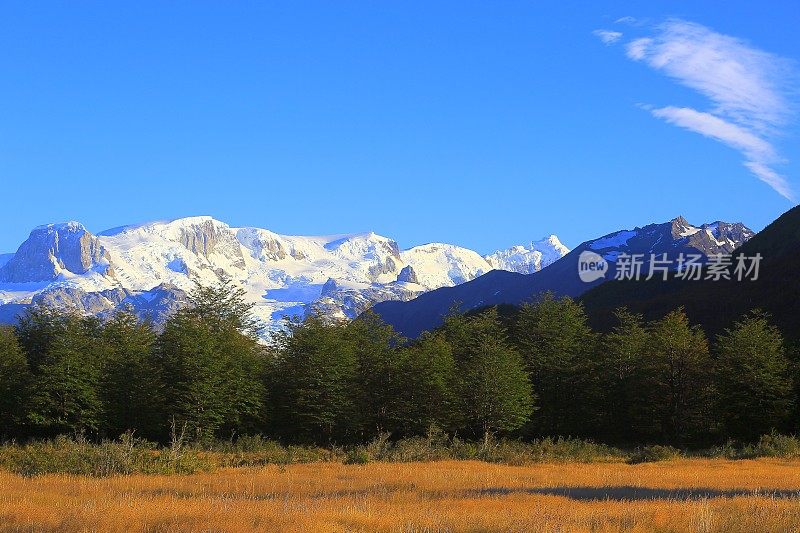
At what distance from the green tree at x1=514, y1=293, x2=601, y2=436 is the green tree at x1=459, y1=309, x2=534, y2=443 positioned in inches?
287

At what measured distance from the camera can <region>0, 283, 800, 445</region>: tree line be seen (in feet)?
183

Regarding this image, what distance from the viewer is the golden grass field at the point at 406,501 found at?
47.7 feet

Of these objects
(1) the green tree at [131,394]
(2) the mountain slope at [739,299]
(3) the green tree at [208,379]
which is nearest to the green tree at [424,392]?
(3) the green tree at [208,379]

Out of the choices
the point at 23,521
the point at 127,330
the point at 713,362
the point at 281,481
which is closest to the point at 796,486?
the point at 281,481

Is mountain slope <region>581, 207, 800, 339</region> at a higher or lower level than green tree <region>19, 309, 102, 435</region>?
higher

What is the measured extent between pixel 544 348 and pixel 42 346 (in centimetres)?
4539

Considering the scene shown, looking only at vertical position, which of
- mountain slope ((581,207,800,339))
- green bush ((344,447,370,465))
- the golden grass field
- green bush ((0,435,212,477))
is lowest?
green bush ((344,447,370,465))

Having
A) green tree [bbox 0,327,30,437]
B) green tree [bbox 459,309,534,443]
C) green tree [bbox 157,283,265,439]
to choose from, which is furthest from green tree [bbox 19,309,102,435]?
green tree [bbox 459,309,534,443]

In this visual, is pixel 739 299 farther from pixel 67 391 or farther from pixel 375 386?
pixel 67 391

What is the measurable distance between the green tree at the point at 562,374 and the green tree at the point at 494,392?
23.9 feet

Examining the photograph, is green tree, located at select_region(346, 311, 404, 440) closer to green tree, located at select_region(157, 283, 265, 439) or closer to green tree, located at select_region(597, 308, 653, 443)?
green tree, located at select_region(157, 283, 265, 439)

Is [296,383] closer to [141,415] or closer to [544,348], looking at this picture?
[141,415]

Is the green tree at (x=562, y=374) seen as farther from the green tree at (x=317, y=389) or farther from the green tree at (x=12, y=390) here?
the green tree at (x=12, y=390)

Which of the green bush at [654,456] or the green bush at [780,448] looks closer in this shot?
the green bush at [654,456]
